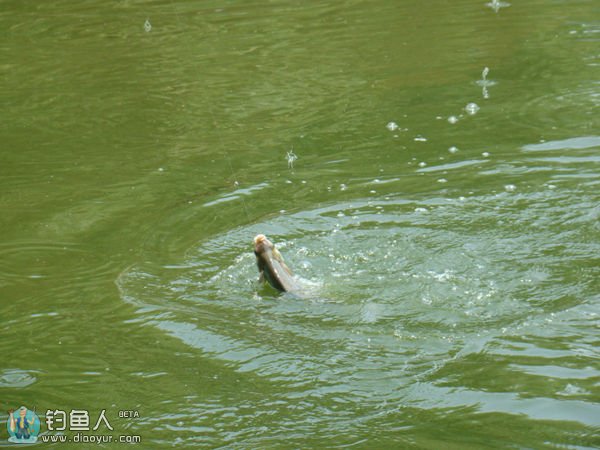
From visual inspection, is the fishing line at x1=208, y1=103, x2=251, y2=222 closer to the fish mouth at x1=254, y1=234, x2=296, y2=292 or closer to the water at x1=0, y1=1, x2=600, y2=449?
the water at x1=0, y1=1, x2=600, y2=449

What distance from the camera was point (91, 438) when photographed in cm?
480

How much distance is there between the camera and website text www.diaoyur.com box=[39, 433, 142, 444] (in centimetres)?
471

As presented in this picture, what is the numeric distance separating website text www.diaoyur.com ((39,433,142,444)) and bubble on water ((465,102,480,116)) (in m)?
5.06

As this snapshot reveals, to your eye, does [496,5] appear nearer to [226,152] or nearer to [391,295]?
[226,152]

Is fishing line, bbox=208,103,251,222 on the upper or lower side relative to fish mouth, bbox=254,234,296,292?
upper

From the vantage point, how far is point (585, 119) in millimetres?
8289

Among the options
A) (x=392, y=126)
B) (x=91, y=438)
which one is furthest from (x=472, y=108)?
(x=91, y=438)

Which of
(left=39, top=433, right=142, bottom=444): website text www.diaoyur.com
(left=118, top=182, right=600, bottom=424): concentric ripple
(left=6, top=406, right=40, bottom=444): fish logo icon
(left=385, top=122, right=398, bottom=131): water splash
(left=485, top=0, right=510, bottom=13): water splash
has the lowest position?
(left=39, top=433, right=142, bottom=444): website text www.diaoyur.com

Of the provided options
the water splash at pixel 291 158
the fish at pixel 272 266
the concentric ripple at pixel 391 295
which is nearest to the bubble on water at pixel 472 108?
the water splash at pixel 291 158

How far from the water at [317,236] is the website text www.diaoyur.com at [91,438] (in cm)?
5

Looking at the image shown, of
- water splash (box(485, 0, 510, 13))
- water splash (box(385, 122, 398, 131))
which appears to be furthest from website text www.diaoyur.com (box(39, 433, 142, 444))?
water splash (box(485, 0, 510, 13))

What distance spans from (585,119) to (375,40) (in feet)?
12.6

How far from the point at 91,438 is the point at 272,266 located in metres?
1.47

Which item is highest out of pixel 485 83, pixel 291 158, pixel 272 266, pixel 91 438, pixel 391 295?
pixel 485 83
